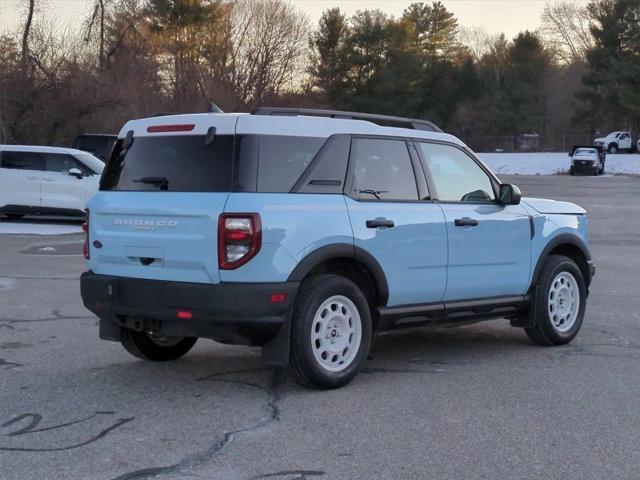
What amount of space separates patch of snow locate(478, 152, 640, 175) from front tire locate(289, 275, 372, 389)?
184ft

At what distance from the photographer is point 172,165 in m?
6.86

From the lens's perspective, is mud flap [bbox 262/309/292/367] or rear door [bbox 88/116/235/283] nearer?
rear door [bbox 88/116/235/283]

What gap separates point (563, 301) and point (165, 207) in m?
4.06

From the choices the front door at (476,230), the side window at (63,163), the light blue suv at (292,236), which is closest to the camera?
the light blue suv at (292,236)

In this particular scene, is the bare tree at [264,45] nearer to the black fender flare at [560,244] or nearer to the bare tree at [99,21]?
the bare tree at [99,21]

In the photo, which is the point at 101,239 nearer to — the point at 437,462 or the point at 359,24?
the point at 437,462

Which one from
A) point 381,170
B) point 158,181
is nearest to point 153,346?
point 158,181

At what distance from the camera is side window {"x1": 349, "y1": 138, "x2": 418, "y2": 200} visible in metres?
7.21

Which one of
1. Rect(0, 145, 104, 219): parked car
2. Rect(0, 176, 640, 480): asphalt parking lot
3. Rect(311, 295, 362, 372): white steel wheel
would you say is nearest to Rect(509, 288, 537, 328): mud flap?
Rect(0, 176, 640, 480): asphalt parking lot

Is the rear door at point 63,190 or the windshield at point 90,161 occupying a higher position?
the windshield at point 90,161

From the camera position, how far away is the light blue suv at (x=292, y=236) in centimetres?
640

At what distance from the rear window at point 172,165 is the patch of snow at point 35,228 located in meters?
14.5

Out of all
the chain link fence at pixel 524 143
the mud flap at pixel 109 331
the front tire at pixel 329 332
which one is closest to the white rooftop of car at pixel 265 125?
the front tire at pixel 329 332

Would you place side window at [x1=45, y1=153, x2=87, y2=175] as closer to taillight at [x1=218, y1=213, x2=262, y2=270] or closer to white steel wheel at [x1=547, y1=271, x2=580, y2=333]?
white steel wheel at [x1=547, y1=271, x2=580, y2=333]
